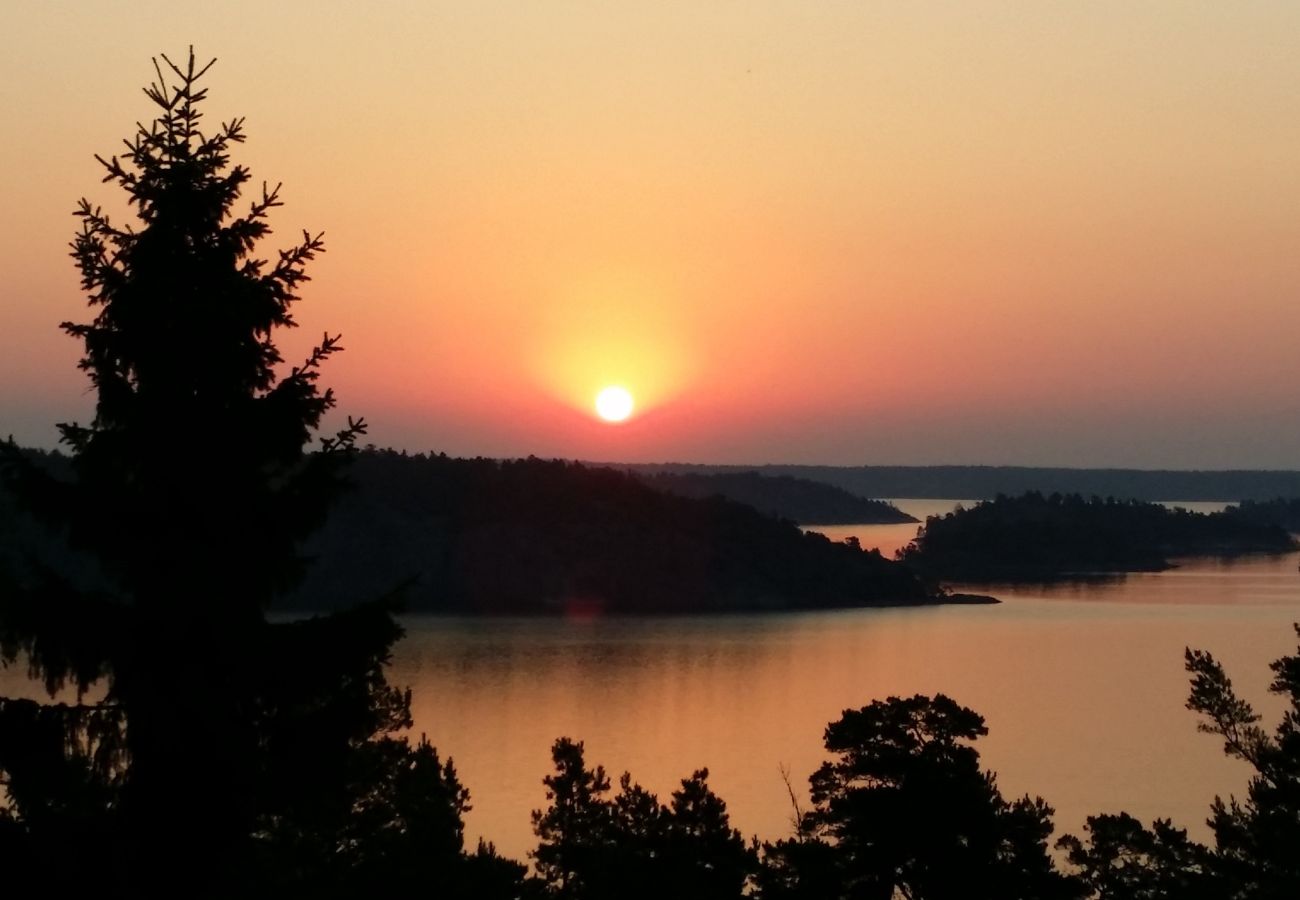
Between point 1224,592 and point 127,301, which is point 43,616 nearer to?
point 127,301

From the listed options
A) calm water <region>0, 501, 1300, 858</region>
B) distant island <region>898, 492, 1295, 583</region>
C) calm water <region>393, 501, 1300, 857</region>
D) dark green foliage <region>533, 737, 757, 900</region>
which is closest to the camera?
dark green foliage <region>533, 737, 757, 900</region>

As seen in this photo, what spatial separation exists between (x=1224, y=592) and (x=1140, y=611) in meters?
18.9

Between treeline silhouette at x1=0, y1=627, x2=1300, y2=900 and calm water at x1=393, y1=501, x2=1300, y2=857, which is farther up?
treeline silhouette at x1=0, y1=627, x2=1300, y2=900

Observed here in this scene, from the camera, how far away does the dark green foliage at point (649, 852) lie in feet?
70.5

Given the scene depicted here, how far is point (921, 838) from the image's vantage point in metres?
19.6

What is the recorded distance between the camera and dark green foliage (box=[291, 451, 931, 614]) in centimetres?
12875

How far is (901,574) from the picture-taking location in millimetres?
132625

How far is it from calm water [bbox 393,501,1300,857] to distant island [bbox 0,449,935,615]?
10.2 m

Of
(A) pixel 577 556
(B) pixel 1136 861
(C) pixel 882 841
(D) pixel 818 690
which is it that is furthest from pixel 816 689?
(A) pixel 577 556

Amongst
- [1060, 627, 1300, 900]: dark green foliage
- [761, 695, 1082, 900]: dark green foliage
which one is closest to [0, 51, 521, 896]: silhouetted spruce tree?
[1060, 627, 1300, 900]: dark green foliage

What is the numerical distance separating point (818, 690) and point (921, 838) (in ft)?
175

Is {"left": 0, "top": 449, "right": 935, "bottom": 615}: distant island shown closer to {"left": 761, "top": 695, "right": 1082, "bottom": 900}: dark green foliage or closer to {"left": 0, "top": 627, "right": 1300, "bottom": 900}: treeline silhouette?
{"left": 0, "top": 627, "right": 1300, "bottom": 900}: treeline silhouette

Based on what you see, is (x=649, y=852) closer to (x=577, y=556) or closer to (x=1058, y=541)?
(x=577, y=556)

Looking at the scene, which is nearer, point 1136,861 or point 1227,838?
point 1227,838
